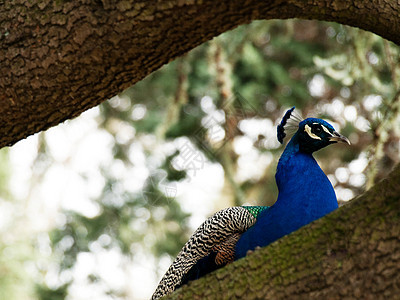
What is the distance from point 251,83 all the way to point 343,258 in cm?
440

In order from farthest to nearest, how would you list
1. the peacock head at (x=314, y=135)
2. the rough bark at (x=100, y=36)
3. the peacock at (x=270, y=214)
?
1. the peacock head at (x=314, y=135)
2. the peacock at (x=270, y=214)
3. the rough bark at (x=100, y=36)

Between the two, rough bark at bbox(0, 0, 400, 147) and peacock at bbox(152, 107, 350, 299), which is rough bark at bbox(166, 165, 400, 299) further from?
peacock at bbox(152, 107, 350, 299)

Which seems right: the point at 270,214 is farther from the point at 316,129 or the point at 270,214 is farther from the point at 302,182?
the point at 316,129

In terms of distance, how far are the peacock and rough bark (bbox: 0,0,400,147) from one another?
75 cm

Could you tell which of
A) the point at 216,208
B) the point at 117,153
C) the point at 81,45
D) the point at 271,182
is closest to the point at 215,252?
the point at 81,45

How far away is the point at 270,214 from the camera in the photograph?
2418mm

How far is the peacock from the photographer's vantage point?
238 centimetres

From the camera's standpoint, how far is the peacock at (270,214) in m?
2.38

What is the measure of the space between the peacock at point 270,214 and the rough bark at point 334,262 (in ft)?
2.54

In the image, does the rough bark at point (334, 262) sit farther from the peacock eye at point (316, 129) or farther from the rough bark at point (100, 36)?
the peacock eye at point (316, 129)

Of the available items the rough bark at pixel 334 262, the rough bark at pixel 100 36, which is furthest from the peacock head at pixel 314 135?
the rough bark at pixel 334 262

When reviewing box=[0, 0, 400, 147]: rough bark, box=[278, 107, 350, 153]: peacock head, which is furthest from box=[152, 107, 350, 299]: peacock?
box=[0, 0, 400, 147]: rough bark

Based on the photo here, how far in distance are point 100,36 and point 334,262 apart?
1021 millimetres

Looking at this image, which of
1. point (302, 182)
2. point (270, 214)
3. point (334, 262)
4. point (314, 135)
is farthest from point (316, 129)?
point (334, 262)
